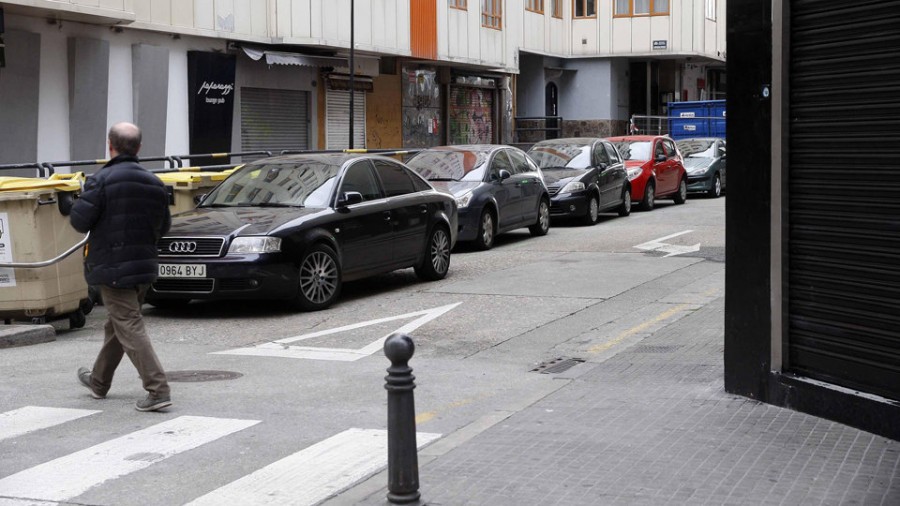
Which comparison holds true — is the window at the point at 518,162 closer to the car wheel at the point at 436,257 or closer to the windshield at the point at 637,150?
the car wheel at the point at 436,257

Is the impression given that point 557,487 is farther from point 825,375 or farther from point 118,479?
point 118,479

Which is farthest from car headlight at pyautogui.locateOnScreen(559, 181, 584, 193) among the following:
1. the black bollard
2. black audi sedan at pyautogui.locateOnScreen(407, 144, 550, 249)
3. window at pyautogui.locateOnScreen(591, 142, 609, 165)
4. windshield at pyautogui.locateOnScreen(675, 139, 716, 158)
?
the black bollard

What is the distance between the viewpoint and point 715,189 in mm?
30203

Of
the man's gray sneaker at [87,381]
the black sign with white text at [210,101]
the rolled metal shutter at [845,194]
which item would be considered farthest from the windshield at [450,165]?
the rolled metal shutter at [845,194]

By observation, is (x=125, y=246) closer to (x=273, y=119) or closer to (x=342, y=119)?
(x=273, y=119)

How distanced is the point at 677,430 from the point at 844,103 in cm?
198

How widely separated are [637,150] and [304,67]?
8325 mm

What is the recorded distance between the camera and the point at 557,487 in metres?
5.40

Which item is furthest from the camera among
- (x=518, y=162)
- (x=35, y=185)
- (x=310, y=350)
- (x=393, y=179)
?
(x=518, y=162)

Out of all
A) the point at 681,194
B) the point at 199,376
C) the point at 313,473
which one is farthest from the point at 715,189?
the point at 313,473

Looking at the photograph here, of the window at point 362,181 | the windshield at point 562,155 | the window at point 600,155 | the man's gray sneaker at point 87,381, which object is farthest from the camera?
the window at point 600,155

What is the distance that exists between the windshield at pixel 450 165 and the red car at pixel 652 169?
23.3 ft

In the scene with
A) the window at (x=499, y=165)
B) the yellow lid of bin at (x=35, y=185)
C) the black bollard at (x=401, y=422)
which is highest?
the window at (x=499, y=165)

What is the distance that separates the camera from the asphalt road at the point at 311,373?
601cm
